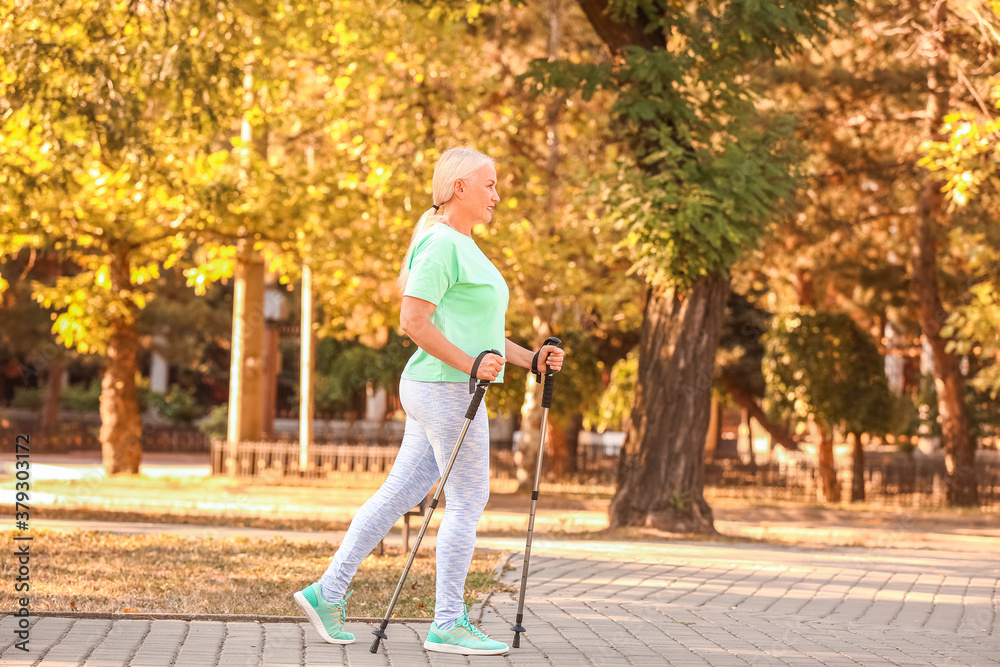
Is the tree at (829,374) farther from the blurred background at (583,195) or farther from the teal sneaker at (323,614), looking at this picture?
the teal sneaker at (323,614)

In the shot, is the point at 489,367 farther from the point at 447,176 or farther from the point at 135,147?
the point at 135,147

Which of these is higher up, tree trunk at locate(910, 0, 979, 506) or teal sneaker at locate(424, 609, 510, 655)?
tree trunk at locate(910, 0, 979, 506)

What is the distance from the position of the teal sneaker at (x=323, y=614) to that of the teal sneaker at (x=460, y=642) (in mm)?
358

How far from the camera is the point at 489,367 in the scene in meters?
4.53

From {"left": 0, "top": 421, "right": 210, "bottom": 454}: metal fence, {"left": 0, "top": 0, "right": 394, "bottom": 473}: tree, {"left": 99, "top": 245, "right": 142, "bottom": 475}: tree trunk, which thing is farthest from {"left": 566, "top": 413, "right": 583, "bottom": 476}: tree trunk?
{"left": 0, "top": 421, "right": 210, "bottom": 454}: metal fence

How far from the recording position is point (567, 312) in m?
21.3

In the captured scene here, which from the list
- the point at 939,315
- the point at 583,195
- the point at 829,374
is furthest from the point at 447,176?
the point at 829,374

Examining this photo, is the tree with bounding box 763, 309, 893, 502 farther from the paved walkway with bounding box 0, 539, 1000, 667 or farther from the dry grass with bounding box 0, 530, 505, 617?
the dry grass with bounding box 0, 530, 505, 617

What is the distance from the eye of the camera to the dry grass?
5746mm

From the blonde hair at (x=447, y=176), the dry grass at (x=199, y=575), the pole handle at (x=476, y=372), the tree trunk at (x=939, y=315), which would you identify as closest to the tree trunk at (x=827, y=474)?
the tree trunk at (x=939, y=315)

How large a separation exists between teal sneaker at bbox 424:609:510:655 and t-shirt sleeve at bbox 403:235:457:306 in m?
1.37

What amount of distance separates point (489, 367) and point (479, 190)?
0.81 m

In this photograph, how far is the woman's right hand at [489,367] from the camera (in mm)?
4520

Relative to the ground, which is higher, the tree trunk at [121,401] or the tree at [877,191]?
the tree at [877,191]
